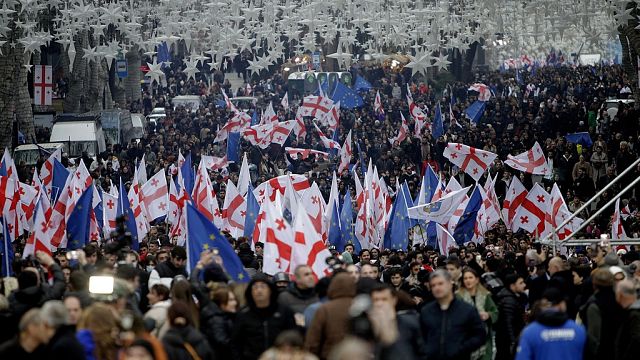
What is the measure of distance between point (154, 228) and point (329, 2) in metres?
7.87

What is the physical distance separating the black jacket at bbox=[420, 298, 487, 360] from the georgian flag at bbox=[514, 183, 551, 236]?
13.1 m

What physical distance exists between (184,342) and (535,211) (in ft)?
49.3

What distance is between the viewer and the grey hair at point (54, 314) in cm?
1116

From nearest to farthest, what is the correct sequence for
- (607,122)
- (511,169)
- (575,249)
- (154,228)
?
(575,249) → (154,228) → (511,169) → (607,122)

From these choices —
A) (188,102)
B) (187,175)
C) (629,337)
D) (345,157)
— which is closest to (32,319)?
(629,337)

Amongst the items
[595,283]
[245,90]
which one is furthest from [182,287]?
[245,90]

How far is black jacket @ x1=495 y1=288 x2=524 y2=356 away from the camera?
15.2 meters

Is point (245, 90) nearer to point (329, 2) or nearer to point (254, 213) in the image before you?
point (329, 2)

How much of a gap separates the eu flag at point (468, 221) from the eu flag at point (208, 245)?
10.3 metres

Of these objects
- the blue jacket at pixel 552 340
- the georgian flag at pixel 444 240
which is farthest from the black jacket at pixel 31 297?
the georgian flag at pixel 444 240

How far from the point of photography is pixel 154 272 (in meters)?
16.2

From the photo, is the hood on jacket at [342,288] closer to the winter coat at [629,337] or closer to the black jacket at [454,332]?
the black jacket at [454,332]

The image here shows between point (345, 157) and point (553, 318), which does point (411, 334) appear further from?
point (345, 157)

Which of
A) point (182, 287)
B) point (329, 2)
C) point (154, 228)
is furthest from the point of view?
point (329, 2)
